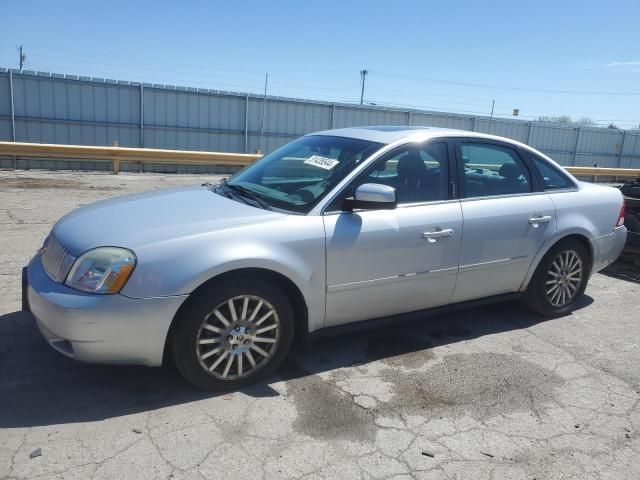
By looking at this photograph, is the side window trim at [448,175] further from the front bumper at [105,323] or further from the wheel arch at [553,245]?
the front bumper at [105,323]

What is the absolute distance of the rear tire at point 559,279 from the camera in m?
4.55

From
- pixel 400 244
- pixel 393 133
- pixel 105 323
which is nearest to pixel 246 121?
pixel 393 133

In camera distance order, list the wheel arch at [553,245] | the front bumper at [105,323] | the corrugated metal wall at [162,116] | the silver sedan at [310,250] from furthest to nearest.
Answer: the corrugated metal wall at [162,116] < the wheel arch at [553,245] < the silver sedan at [310,250] < the front bumper at [105,323]

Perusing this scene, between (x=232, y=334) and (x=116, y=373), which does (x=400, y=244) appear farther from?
(x=116, y=373)

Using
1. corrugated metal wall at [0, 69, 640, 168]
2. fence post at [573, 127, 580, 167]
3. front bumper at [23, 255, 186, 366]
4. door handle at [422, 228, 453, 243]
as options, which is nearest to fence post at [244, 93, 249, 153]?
corrugated metal wall at [0, 69, 640, 168]

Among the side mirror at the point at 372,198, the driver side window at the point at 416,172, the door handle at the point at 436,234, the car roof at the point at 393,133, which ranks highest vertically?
the car roof at the point at 393,133

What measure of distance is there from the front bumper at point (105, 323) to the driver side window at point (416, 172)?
1741mm

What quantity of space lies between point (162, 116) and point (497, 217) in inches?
625

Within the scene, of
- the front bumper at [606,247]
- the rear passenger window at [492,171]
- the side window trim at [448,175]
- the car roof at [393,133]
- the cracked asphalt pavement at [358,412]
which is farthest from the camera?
the front bumper at [606,247]

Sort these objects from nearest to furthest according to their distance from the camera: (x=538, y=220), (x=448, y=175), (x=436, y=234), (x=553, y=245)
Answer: (x=436, y=234)
(x=448, y=175)
(x=538, y=220)
(x=553, y=245)

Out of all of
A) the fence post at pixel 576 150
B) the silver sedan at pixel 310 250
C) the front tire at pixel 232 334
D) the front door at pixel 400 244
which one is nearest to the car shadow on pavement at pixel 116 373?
the front tire at pixel 232 334

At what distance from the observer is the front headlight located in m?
2.82

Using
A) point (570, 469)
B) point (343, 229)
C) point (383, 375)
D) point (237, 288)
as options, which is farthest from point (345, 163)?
point (570, 469)

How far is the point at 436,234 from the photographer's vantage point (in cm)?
377
